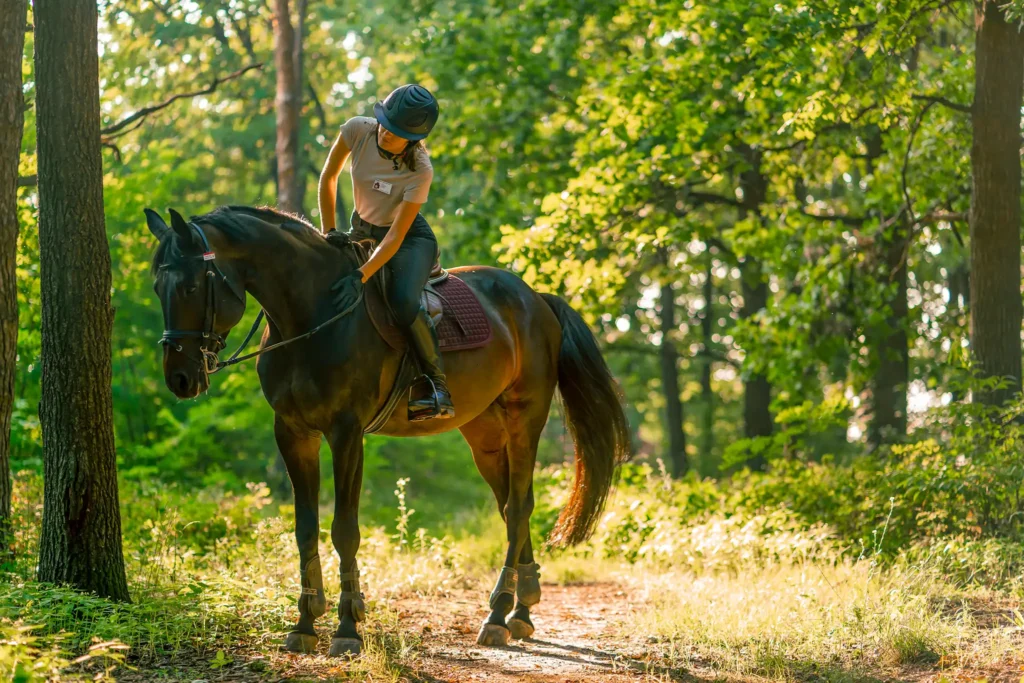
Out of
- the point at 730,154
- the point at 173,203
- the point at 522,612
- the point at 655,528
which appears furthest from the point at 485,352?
the point at 173,203

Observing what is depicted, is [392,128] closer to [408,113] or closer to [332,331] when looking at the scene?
[408,113]

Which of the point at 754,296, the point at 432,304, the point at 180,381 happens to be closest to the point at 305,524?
the point at 180,381

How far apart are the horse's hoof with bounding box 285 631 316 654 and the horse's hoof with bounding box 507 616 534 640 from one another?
1.69 meters

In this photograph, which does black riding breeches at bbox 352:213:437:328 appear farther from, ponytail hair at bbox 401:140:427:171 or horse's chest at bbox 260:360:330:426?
horse's chest at bbox 260:360:330:426

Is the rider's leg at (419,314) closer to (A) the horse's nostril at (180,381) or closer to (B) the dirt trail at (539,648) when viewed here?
(A) the horse's nostril at (180,381)

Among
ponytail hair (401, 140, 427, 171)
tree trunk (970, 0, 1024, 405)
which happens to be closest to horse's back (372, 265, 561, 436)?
ponytail hair (401, 140, 427, 171)

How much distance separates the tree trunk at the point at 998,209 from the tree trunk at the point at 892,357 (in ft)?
8.76

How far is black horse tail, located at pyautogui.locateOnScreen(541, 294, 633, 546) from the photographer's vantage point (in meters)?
8.32

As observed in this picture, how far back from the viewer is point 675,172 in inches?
550

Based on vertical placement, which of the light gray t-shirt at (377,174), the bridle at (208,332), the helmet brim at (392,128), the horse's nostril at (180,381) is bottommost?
the horse's nostril at (180,381)

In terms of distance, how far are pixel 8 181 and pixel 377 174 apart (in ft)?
8.55

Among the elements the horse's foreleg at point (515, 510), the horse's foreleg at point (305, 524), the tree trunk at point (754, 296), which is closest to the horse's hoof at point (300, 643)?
the horse's foreleg at point (305, 524)

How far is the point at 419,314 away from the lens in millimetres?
6719

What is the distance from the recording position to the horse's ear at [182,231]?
215 inches
